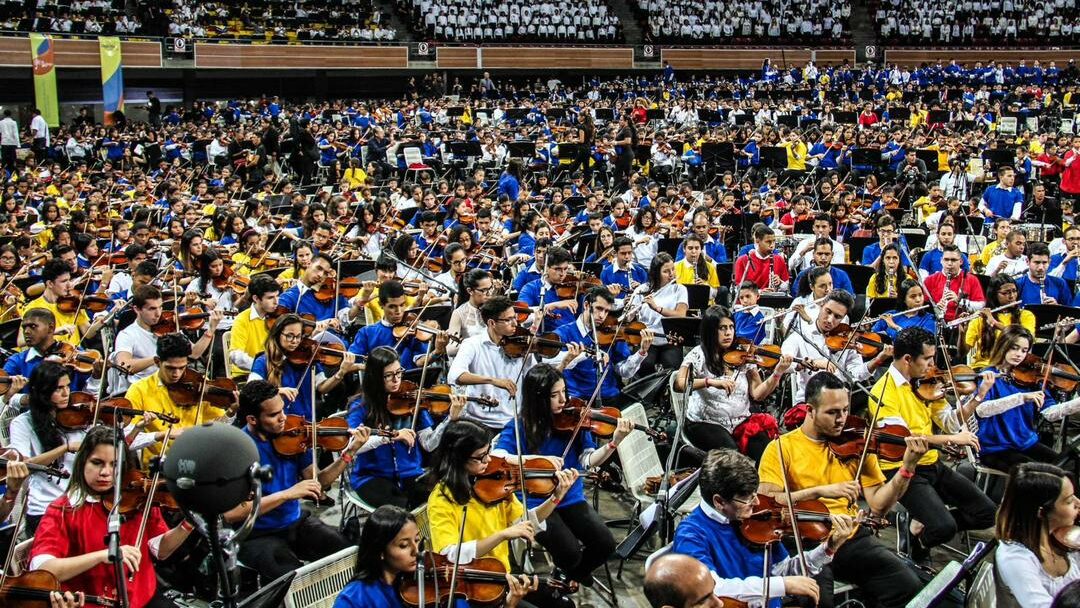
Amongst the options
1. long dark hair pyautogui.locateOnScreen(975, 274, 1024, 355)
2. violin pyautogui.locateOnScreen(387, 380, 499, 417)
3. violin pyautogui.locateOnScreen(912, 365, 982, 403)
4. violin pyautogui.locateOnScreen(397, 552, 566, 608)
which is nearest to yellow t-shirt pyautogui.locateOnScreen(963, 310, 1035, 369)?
long dark hair pyautogui.locateOnScreen(975, 274, 1024, 355)

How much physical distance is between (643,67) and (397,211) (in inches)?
781

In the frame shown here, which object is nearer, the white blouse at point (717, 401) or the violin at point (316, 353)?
the white blouse at point (717, 401)

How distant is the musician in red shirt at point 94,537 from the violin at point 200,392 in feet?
4.60

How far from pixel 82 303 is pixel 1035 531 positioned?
7.39 m

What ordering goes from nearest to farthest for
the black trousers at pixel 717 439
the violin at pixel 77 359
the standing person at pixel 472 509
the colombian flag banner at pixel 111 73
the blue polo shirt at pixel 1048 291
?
the standing person at pixel 472 509
the black trousers at pixel 717 439
the violin at pixel 77 359
the blue polo shirt at pixel 1048 291
the colombian flag banner at pixel 111 73

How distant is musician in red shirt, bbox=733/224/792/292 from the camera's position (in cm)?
958

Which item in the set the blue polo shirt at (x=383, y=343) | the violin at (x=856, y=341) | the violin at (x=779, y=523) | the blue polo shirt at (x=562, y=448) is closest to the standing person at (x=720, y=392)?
the violin at (x=856, y=341)

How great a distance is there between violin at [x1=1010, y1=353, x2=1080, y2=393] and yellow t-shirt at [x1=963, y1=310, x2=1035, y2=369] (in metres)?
0.46

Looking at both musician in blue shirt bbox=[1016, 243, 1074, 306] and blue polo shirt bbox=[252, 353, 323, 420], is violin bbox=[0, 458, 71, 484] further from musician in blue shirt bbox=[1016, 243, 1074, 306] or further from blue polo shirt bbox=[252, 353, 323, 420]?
musician in blue shirt bbox=[1016, 243, 1074, 306]

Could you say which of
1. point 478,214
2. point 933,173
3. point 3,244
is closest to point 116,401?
point 3,244

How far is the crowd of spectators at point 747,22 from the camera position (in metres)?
31.8

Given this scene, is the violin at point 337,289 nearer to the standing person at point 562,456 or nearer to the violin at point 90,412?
the violin at point 90,412

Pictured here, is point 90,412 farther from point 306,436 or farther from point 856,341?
point 856,341

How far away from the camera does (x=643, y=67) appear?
3142cm
